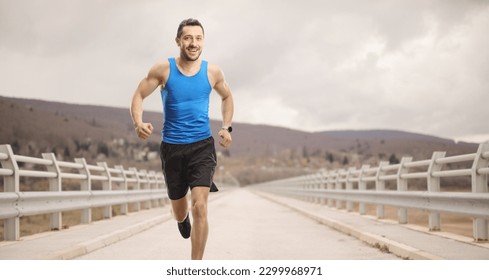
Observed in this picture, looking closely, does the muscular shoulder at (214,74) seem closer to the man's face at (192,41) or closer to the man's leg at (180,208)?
the man's face at (192,41)

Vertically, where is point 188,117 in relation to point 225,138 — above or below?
above

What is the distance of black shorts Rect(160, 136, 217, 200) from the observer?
614 centimetres

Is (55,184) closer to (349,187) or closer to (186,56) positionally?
(186,56)

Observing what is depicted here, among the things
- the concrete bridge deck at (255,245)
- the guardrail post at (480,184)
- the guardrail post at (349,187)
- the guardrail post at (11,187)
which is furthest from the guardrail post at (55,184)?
the guardrail post at (349,187)

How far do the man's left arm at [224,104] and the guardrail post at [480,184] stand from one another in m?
3.64

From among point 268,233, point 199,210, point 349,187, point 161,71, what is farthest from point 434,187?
point 349,187

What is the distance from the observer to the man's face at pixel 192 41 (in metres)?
5.98

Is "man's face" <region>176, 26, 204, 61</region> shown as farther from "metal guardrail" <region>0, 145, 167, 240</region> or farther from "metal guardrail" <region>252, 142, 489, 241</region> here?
"metal guardrail" <region>252, 142, 489, 241</region>

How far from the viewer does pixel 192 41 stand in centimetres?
601

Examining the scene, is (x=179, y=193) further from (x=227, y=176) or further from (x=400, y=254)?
(x=227, y=176)

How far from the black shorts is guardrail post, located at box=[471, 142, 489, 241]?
12.6 ft

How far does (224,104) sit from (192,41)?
2.74ft
